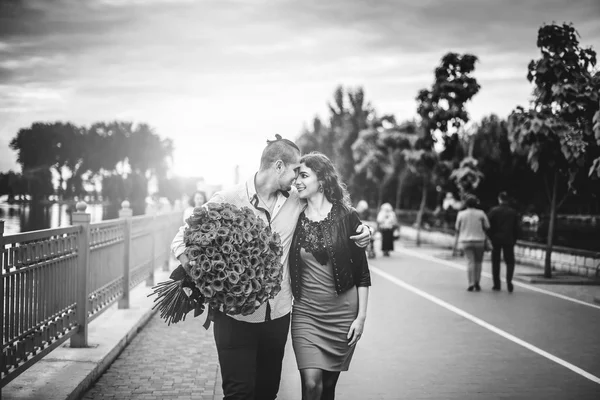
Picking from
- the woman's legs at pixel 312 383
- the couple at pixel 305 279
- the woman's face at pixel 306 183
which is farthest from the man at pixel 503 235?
the woman's legs at pixel 312 383

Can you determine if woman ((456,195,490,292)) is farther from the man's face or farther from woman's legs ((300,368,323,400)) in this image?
the man's face

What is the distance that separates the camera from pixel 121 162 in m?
91.8

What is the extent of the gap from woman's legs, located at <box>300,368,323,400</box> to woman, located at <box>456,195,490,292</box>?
9766 millimetres

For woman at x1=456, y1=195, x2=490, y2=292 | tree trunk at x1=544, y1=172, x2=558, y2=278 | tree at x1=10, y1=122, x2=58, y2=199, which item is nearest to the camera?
woman at x1=456, y1=195, x2=490, y2=292

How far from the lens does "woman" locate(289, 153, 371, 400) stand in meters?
4.45

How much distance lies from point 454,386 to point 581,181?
11394 millimetres

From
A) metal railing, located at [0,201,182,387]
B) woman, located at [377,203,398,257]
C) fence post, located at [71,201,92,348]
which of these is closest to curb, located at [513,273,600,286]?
woman, located at [377,203,398,257]

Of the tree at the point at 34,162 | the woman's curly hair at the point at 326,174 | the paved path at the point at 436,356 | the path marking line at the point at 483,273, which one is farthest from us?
the tree at the point at 34,162

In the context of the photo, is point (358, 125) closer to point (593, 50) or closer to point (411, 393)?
point (593, 50)

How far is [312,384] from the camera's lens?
14.4 feet

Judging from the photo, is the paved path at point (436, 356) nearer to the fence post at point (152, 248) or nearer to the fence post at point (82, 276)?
the fence post at point (82, 276)

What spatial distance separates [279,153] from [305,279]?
95 cm

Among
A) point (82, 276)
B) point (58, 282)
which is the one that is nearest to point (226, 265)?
point (58, 282)

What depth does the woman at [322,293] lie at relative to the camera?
14.6ft
